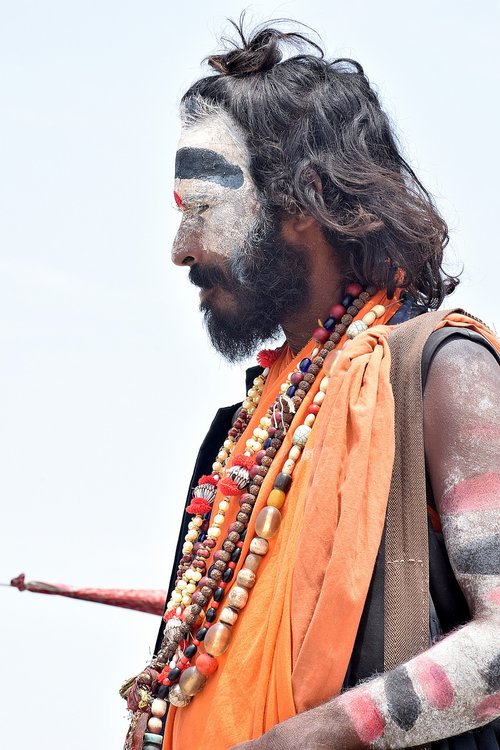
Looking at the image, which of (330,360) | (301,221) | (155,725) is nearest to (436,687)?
(155,725)

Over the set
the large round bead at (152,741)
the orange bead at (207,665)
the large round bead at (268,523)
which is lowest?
the large round bead at (152,741)

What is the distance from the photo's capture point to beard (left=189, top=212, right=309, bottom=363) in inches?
129

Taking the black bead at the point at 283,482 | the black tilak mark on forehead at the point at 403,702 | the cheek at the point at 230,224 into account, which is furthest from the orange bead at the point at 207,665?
the cheek at the point at 230,224

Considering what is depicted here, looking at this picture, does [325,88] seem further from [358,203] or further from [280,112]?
[358,203]

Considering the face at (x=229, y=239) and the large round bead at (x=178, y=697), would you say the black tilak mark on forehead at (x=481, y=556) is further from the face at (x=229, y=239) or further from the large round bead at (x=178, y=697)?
the face at (x=229, y=239)

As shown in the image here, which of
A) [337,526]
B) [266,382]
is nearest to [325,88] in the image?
[266,382]

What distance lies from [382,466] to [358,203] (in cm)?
100

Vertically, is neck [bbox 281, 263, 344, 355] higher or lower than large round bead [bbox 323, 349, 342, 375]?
higher

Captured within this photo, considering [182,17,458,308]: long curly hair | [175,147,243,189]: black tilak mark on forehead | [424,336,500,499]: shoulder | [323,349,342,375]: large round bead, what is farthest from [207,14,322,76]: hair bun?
[424,336,500,499]: shoulder

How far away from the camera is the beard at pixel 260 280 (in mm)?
3273

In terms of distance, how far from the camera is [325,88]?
11.3 ft

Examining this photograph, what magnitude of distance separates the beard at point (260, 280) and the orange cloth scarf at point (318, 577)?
532 millimetres

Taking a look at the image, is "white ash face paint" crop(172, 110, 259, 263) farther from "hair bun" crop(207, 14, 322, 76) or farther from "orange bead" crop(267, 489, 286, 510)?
"orange bead" crop(267, 489, 286, 510)

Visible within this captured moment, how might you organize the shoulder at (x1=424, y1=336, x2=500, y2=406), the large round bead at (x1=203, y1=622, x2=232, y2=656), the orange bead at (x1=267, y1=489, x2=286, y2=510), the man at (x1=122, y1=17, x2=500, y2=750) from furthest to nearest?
the orange bead at (x1=267, y1=489, x2=286, y2=510) < the large round bead at (x1=203, y1=622, x2=232, y2=656) < the shoulder at (x1=424, y1=336, x2=500, y2=406) < the man at (x1=122, y1=17, x2=500, y2=750)
